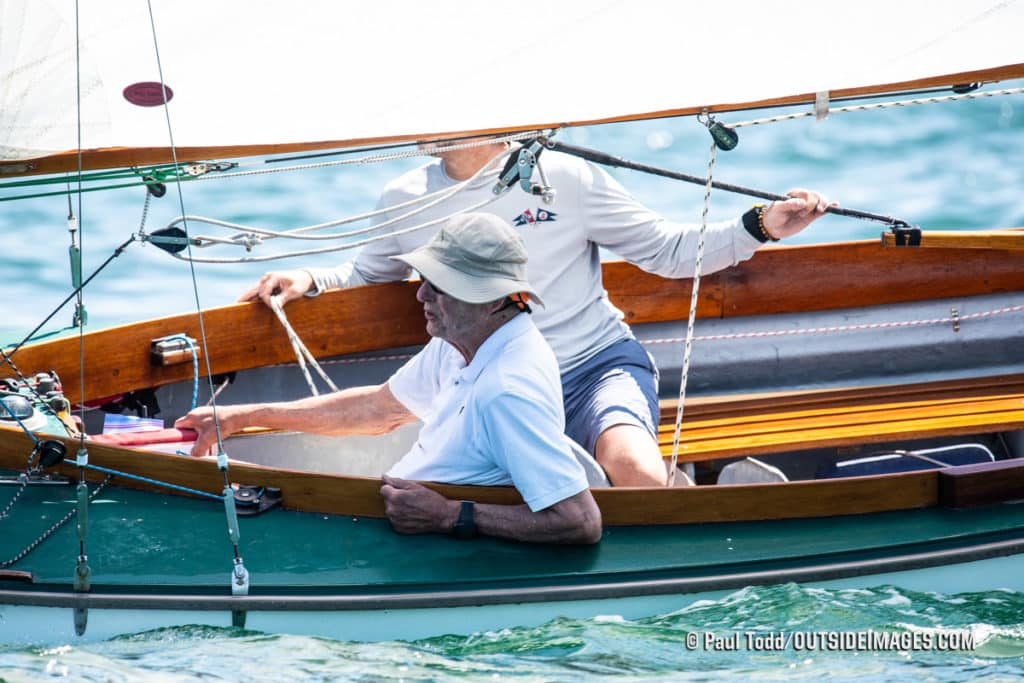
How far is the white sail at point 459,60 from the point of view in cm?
304

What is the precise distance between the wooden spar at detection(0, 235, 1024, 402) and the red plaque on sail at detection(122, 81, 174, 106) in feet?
3.34

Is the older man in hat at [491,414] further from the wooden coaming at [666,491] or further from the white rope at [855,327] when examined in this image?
the white rope at [855,327]

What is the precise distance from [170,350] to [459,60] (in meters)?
1.28

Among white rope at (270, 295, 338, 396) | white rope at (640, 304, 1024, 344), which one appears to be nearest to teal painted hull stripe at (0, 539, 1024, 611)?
white rope at (270, 295, 338, 396)

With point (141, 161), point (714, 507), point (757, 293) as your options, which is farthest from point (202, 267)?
point (714, 507)

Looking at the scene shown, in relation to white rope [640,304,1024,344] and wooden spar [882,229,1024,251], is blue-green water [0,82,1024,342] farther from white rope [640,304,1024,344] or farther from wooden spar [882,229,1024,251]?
wooden spar [882,229,1024,251]

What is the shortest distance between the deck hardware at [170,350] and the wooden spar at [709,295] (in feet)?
0.18

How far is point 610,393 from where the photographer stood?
344 cm

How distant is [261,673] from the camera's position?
255cm

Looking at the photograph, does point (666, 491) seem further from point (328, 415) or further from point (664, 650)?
point (328, 415)

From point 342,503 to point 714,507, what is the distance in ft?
2.61

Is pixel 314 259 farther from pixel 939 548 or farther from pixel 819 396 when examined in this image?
pixel 939 548

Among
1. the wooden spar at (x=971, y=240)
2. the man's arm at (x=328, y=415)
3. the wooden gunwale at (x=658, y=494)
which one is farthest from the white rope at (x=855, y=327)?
the wooden gunwale at (x=658, y=494)

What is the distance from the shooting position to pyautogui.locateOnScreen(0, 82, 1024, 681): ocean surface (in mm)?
2576
